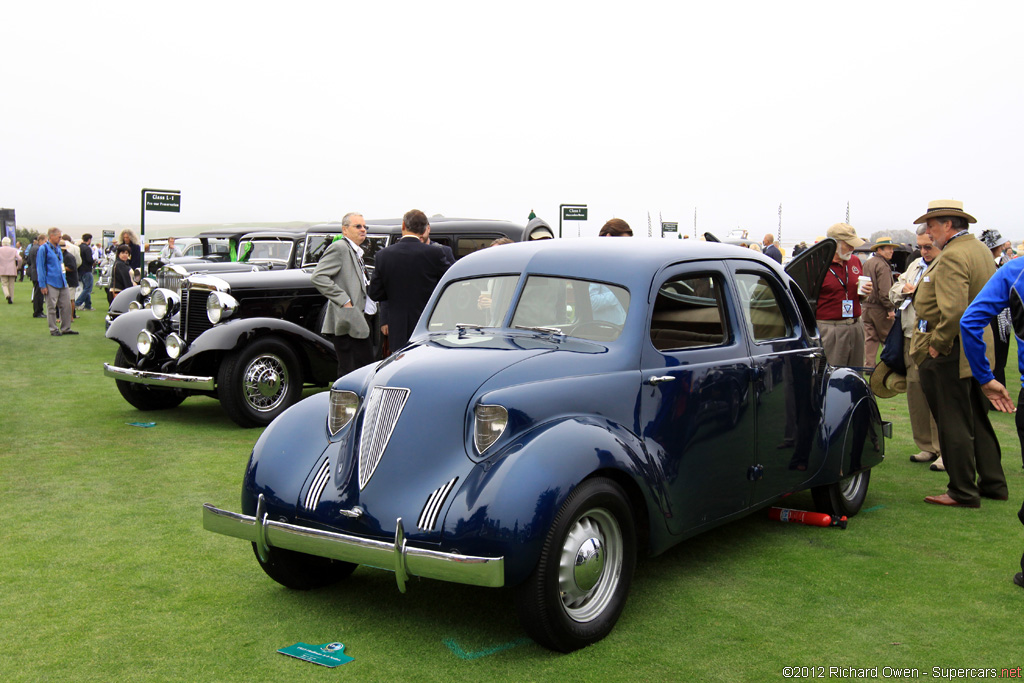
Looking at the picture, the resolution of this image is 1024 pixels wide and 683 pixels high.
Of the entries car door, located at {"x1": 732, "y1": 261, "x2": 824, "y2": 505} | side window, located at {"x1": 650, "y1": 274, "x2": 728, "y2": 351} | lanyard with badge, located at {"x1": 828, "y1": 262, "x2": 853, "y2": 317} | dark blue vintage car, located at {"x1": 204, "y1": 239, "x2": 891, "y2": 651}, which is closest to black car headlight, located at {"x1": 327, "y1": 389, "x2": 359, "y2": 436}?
dark blue vintage car, located at {"x1": 204, "y1": 239, "x2": 891, "y2": 651}

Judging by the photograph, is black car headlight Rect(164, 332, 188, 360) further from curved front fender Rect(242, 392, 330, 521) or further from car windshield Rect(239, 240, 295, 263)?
curved front fender Rect(242, 392, 330, 521)

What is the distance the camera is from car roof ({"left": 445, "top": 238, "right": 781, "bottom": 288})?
4562 millimetres

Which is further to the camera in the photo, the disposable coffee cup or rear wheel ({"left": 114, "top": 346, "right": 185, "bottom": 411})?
rear wheel ({"left": 114, "top": 346, "right": 185, "bottom": 411})

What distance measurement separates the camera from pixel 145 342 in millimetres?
9273

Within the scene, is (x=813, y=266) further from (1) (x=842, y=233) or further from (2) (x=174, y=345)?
Result: (2) (x=174, y=345)

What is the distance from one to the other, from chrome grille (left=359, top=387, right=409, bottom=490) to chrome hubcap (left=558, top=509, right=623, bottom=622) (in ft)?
2.98

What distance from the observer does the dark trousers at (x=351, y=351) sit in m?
8.66

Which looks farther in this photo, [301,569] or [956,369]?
[956,369]

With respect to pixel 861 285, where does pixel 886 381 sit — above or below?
below

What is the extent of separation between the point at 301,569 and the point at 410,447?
1.05m

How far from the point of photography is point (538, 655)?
12.0ft

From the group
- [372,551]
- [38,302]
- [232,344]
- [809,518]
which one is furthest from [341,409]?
[38,302]

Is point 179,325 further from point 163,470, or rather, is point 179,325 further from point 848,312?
point 848,312

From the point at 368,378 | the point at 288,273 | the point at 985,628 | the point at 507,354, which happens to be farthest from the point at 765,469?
the point at 288,273
